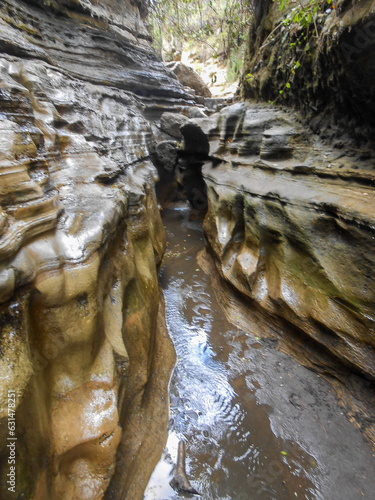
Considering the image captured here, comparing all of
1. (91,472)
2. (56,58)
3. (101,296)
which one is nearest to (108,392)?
(91,472)

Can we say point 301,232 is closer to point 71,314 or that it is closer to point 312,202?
point 312,202

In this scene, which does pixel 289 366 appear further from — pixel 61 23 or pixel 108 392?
pixel 61 23

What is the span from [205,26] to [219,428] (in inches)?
387

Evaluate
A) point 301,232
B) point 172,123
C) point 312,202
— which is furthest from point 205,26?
point 301,232

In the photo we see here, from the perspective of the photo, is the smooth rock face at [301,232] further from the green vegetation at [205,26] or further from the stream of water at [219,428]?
the green vegetation at [205,26]

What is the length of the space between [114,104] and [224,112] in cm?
380

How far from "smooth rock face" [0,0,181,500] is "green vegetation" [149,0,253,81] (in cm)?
535

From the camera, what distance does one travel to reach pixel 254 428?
127 inches

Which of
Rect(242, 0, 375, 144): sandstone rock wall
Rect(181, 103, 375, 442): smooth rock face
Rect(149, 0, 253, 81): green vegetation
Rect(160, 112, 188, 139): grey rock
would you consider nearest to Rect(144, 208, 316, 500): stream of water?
Rect(181, 103, 375, 442): smooth rock face

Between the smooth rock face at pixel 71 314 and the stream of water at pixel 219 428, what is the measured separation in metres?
0.25

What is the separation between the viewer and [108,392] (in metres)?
2.46

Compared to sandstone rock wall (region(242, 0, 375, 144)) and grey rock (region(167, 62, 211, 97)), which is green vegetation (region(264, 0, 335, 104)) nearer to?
sandstone rock wall (region(242, 0, 375, 144))

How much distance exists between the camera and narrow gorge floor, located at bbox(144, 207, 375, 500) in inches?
105

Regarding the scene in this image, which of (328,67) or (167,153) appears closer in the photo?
(328,67)
